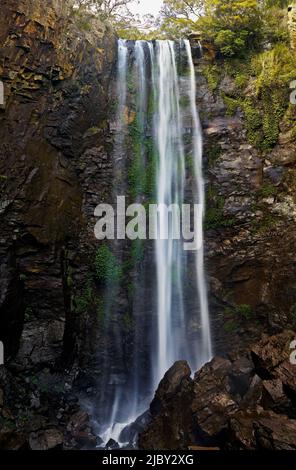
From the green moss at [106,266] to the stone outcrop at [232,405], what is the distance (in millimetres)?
3274

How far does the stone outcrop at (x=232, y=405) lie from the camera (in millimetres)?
6199

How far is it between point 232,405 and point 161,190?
660cm

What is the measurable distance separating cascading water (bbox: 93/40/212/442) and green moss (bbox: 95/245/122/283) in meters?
0.58

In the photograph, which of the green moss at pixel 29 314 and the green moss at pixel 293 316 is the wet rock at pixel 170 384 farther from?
the green moss at pixel 29 314

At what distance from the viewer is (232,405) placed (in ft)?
24.2

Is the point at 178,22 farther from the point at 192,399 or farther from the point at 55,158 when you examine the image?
the point at 192,399

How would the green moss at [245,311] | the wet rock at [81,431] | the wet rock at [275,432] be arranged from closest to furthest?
the wet rock at [275,432] < the wet rock at [81,431] < the green moss at [245,311]

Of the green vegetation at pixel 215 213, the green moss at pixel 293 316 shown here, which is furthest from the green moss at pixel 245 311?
the green vegetation at pixel 215 213

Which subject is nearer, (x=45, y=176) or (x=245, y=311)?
(x=45, y=176)

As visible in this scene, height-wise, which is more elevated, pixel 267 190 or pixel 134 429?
pixel 267 190

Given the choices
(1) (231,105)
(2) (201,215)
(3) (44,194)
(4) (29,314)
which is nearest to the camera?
(4) (29,314)

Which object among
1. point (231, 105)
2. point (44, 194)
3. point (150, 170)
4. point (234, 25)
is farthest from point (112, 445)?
point (234, 25)

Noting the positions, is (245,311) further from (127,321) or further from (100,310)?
(100,310)

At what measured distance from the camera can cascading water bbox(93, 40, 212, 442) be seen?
9.95m
